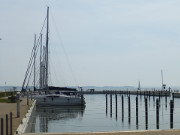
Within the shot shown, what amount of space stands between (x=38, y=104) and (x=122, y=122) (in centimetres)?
1929

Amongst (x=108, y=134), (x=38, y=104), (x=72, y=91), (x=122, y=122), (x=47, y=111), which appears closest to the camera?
(x=108, y=134)

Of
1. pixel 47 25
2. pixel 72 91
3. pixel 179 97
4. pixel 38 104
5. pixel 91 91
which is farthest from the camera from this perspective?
pixel 91 91

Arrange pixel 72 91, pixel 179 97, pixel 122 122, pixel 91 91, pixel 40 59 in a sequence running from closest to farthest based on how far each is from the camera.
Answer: pixel 122 122 → pixel 72 91 → pixel 40 59 → pixel 179 97 → pixel 91 91

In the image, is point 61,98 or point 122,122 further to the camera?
point 61,98

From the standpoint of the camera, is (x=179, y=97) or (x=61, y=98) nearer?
(x=61, y=98)

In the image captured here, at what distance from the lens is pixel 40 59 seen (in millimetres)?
78125

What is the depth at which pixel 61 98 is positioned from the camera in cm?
5444

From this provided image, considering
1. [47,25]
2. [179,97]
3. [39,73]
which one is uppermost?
[47,25]

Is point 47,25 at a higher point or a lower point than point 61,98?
higher

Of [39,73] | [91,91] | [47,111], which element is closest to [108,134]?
[47,111]

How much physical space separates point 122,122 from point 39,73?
42928 millimetres

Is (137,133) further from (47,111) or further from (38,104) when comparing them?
(38,104)

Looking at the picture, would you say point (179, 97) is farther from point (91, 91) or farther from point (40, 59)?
point (91, 91)

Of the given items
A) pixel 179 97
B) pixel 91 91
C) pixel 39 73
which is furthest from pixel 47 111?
pixel 91 91
